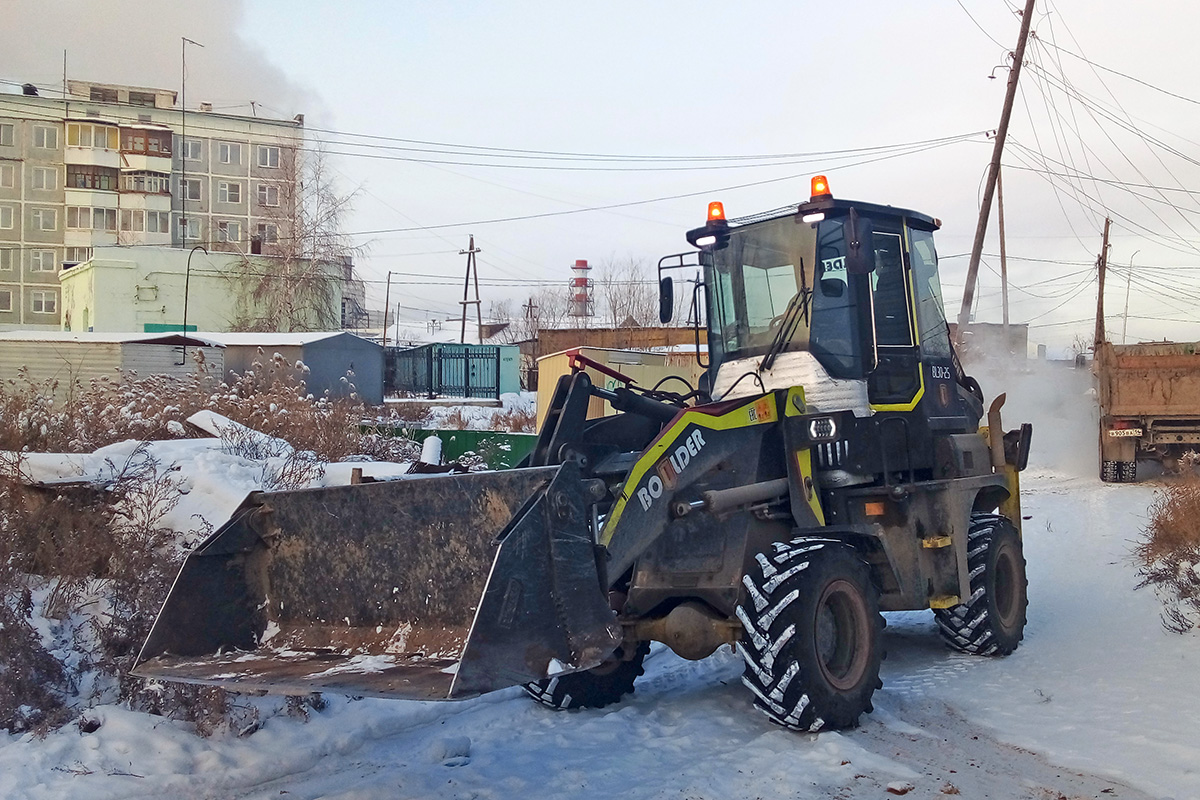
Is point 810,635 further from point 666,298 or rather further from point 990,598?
point 666,298

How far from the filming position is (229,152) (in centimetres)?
7050

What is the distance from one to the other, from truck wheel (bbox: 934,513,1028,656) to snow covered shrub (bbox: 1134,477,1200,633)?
1.08 metres

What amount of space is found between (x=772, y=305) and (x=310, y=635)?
371 centimetres

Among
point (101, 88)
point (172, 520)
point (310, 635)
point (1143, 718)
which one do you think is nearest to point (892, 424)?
point (1143, 718)

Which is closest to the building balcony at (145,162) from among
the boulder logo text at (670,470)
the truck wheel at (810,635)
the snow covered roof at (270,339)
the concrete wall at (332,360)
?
the snow covered roof at (270,339)

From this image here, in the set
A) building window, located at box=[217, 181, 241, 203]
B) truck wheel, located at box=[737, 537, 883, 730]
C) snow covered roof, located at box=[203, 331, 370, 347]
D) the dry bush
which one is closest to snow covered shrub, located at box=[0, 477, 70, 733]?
truck wheel, located at box=[737, 537, 883, 730]

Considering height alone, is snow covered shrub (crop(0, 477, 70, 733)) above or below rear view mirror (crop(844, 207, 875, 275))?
below

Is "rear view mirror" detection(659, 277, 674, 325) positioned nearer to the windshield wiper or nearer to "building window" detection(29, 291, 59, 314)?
the windshield wiper

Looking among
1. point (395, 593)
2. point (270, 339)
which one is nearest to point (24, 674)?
point (395, 593)

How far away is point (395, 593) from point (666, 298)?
3214 millimetres

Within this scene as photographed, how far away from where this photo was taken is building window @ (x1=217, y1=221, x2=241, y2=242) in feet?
231

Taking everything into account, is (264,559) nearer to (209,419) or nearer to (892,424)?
(892,424)

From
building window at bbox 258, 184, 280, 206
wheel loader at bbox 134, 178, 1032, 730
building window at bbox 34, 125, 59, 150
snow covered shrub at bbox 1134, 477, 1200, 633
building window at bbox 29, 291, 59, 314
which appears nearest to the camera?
wheel loader at bbox 134, 178, 1032, 730

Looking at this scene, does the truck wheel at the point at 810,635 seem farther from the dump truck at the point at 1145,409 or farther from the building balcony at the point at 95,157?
the building balcony at the point at 95,157
